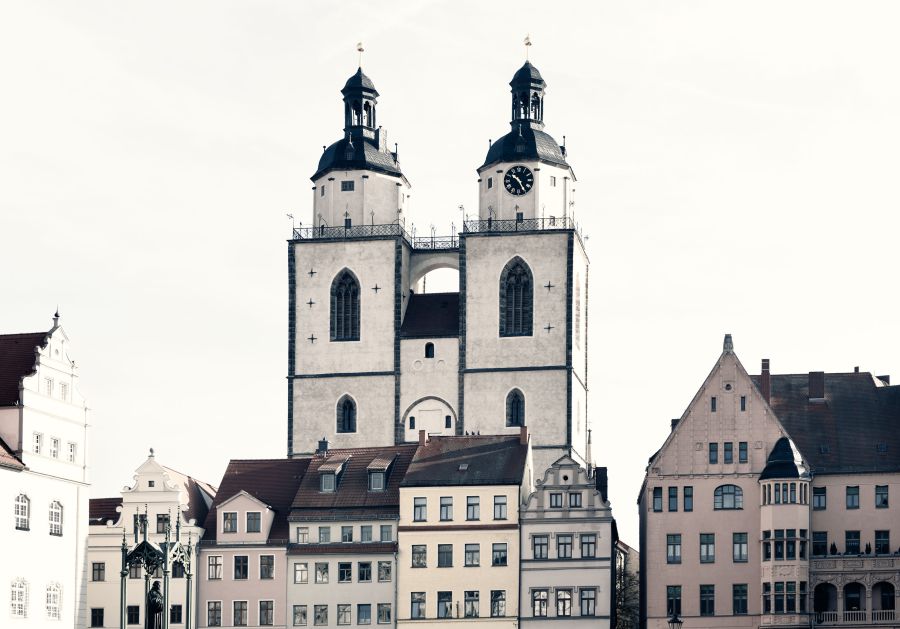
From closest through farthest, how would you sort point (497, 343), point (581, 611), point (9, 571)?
point (9, 571) → point (581, 611) → point (497, 343)

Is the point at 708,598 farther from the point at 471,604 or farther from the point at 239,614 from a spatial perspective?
the point at 239,614

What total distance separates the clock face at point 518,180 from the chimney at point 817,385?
31467mm

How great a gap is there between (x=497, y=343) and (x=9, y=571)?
45680mm

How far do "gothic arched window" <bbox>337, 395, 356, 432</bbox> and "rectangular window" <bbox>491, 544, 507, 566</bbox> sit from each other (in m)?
29.5

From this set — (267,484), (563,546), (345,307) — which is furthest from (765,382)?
(345,307)

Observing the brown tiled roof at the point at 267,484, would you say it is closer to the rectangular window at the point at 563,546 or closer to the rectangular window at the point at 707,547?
the rectangular window at the point at 563,546

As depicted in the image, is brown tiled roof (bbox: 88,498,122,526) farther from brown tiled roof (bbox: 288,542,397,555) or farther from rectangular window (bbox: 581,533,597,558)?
rectangular window (bbox: 581,533,597,558)

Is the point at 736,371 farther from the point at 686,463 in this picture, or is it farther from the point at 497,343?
the point at 497,343

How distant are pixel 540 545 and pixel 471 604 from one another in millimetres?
4641

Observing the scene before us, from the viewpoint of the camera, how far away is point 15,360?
122 meters

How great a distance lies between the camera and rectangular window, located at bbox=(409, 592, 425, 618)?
125750 mm

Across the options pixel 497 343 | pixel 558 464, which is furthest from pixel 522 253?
pixel 558 464

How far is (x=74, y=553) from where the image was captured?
405ft

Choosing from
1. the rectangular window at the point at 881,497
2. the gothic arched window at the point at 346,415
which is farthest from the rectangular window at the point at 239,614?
the rectangular window at the point at 881,497
